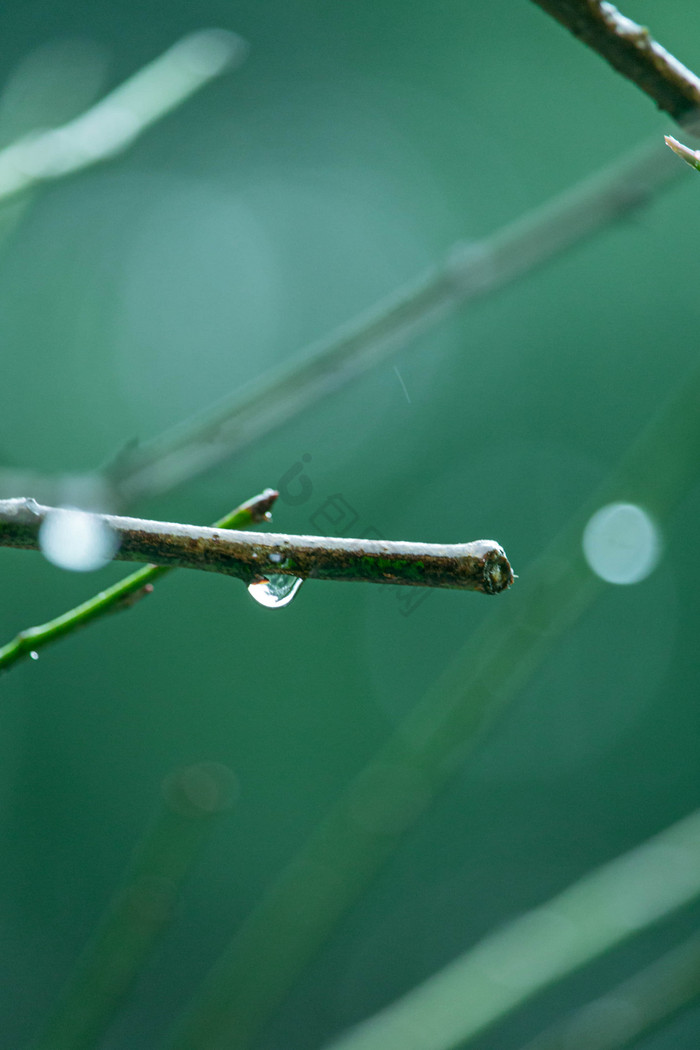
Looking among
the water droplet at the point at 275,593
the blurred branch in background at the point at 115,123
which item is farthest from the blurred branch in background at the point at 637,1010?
the blurred branch in background at the point at 115,123

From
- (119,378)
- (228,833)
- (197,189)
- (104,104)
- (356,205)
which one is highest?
(197,189)

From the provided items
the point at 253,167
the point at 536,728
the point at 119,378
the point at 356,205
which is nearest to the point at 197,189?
the point at 253,167

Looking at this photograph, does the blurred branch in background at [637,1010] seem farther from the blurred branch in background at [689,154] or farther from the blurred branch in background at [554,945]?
the blurred branch in background at [689,154]

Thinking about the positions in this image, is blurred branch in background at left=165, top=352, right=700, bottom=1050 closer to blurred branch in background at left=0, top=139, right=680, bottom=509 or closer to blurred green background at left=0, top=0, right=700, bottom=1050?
blurred branch in background at left=0, top=139, right=680, bottom=509

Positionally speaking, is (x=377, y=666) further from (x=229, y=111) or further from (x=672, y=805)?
(x=229, y=111)

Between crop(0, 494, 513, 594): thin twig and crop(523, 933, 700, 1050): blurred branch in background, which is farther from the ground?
crop(0, 494, 513, 594): thin twig

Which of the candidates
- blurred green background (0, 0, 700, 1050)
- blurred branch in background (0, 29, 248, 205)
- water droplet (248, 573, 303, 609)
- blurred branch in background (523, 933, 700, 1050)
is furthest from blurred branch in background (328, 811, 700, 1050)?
blurred green background (0, 0, 700, 1050)
